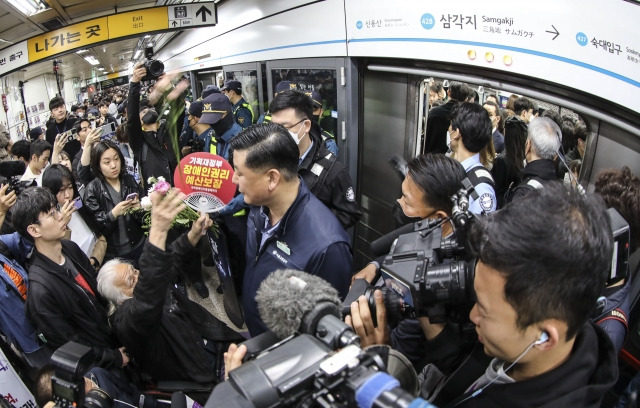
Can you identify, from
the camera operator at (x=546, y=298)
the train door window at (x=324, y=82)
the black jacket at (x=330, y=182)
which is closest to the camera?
the camera operator at (x=546, y=298)

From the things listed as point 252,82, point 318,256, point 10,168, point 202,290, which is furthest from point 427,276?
point 252,82

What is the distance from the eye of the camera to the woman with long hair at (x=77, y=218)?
294 cm

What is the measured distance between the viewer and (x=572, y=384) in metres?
0.87

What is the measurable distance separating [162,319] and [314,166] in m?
1.41

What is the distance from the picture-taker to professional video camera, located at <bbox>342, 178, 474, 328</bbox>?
1.04 metres

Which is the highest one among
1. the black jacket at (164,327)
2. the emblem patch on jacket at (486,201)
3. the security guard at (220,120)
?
the security guard at (220,120)

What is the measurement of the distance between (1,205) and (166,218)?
1731mm

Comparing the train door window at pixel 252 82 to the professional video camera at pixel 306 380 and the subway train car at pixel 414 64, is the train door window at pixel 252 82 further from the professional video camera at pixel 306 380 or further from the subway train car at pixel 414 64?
the professional video camera at pixel 306 380

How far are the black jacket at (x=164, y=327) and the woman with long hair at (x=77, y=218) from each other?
1177 mm

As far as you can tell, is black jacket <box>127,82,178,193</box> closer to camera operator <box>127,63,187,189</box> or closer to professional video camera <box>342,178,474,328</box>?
camera operator <box>127,63,187,189</box>

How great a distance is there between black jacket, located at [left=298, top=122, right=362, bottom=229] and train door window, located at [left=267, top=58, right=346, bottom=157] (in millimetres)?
1072

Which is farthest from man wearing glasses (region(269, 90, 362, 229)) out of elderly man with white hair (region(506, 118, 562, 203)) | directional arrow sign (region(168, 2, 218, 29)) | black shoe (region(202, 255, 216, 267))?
directional arrow sign (region(168, 2, 218, 29))

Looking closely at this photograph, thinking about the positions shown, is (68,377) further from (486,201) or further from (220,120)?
(220,120)

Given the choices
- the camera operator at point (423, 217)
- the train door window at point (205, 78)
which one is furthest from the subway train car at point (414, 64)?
the train door window at point (205, 78)
